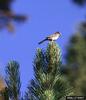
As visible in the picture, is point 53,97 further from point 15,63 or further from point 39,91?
point 15,63

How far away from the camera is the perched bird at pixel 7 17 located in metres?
1.57

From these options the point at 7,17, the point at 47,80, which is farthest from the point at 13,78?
the point at 7,17

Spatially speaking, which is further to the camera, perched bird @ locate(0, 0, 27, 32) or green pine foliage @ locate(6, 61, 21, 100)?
green pine foliage @ locate(6, 61, 21, 100)

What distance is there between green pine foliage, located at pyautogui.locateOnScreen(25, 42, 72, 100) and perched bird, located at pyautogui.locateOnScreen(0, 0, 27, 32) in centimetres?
230

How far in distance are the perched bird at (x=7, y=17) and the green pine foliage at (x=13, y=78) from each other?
2.57 m

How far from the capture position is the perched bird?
157 centimetres

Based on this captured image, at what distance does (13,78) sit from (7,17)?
280cm

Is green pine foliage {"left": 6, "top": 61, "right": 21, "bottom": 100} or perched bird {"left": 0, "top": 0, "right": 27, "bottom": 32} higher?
green pine foliage {"left": 6, "top": 61, "right": 21, "bottom": 100}

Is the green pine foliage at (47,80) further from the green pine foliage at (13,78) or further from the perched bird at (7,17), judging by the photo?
the perched bird at (7,17)

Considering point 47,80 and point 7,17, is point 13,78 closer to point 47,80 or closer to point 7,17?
point 47,80

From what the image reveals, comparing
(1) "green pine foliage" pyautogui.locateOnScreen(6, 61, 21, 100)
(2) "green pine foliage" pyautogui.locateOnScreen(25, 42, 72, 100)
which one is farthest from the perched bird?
(1) "green pine foliage" pyautogui.locateOnScreen(6, 61, 21, 100)

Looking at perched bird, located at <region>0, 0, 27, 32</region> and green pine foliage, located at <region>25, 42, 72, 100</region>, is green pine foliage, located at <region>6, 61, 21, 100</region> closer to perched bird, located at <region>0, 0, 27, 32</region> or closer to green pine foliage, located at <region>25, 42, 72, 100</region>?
green pine foliage, located at <region>25, 42, 72, 100</region>

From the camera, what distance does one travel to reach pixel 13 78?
14.3 ft

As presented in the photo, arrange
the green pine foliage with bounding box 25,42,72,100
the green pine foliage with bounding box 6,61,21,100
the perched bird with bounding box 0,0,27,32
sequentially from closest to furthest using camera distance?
1. the perched bird with bounding box 0,0,27,32
2. the green pine foliage with bounding box 25,42,72,100
3. the green pine foliage with bounding box 6,61,21,100
